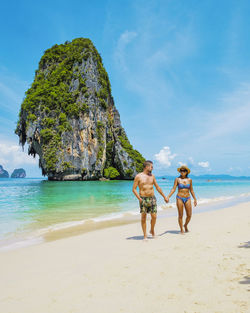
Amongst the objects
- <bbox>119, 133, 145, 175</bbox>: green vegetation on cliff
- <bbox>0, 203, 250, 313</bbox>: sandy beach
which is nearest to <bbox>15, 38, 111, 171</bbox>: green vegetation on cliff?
<bbox>119, 133, 145, 175</bbox>: green vegetation on cliff

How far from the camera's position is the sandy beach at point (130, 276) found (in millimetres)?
2246

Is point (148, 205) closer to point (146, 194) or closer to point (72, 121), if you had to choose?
point (146, 194)

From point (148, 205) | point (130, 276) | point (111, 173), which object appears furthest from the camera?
point (111, 173)

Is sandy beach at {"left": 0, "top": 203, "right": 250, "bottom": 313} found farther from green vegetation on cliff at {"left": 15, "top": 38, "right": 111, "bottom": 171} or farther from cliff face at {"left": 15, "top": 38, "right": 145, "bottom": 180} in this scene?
green vegetation on cliff at {"left": 15, "top": 38, "right": 111, "bottom": 171}

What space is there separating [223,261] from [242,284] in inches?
31.2

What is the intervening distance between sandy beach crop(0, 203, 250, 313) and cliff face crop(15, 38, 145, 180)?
138ft

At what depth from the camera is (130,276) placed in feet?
9.58

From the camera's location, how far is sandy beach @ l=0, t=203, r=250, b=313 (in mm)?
2246

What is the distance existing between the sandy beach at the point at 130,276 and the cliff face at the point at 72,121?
138 ft

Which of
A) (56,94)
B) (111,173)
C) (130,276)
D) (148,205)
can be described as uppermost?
(56,94)

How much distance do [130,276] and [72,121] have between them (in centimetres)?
4682

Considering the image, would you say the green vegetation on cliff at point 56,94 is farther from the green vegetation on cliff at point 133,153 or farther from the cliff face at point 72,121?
the green vegetation on cliff at point 133,153

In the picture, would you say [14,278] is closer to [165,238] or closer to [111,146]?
[165,238]

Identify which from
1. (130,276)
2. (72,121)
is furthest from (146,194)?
(72,121)
